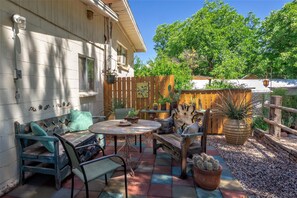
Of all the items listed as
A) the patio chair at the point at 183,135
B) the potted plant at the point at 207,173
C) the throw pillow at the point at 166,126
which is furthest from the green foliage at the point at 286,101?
the potted plant at the point at 207,173

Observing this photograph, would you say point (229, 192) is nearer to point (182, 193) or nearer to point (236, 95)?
point (182, 193)

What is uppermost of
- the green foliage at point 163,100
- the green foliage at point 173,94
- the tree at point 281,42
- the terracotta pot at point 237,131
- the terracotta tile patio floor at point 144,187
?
the tree at point 281,42

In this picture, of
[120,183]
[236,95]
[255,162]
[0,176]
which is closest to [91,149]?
[120,183]

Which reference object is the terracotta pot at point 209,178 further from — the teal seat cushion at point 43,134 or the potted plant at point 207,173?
the teal seat cushion at point 43,134

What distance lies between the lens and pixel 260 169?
10.0 feet

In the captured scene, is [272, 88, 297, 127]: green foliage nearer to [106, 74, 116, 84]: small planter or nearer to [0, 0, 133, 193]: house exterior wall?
[106, 74, 116, 84]: small planter

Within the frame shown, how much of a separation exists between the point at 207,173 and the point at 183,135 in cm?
58

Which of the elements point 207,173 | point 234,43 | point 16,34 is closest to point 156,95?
point 207,173

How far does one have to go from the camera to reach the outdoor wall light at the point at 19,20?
97.4 inches

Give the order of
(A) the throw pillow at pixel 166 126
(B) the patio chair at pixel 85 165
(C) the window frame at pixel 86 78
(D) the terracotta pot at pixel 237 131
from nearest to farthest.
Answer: (B) the patio chair at pixel 85 165
(A) the throw pillow at pixel 166 126
(D) the terracotta pot at pixel 237 131
(C) the window frame at pixel 86 78

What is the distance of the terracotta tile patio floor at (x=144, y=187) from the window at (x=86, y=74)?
247 cm

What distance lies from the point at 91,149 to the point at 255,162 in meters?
3.06

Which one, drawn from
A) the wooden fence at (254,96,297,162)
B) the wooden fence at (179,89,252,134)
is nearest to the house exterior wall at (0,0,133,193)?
Answer: the wooden fence at (179,89,252,134)

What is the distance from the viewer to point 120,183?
2643mm
